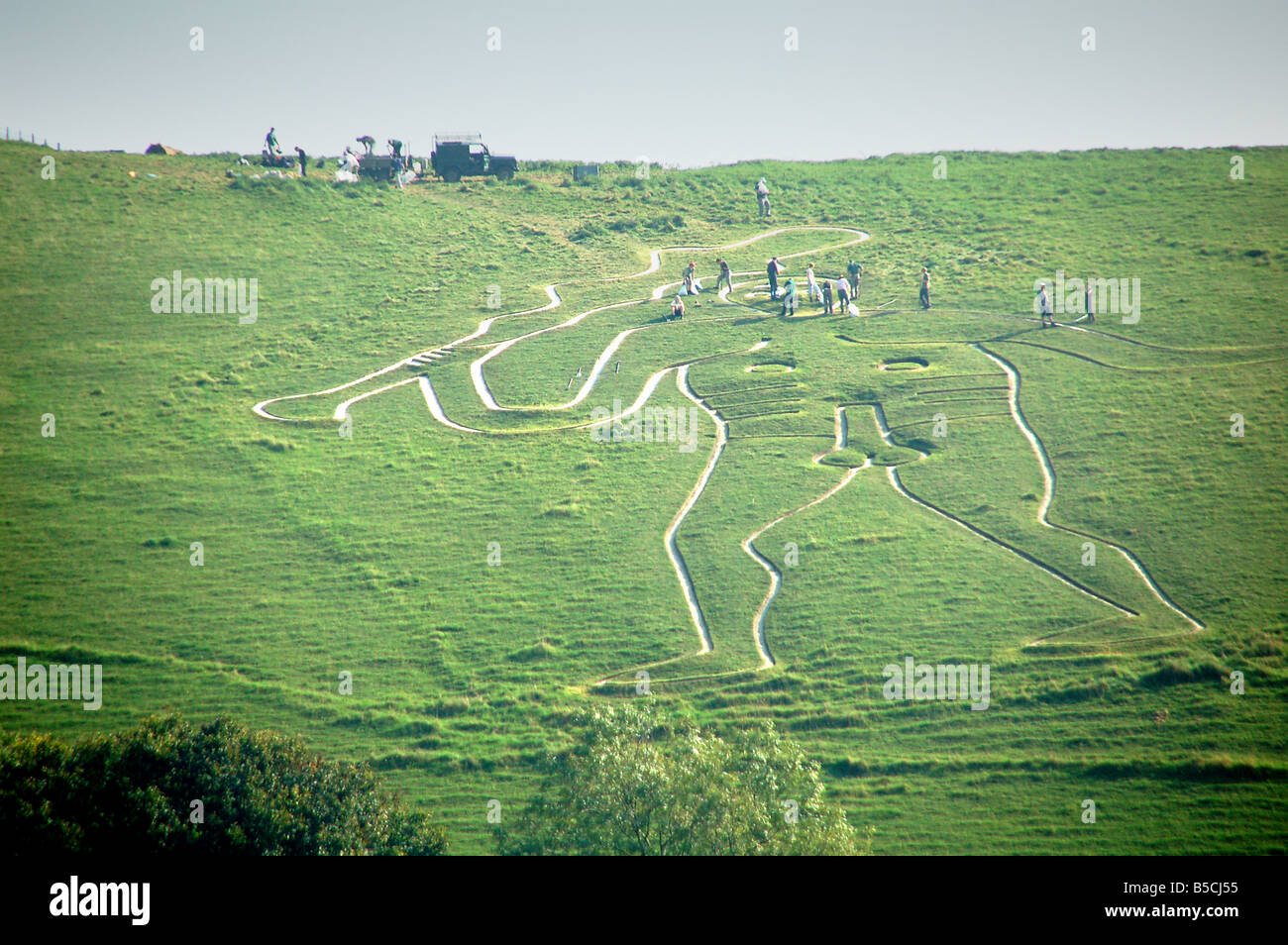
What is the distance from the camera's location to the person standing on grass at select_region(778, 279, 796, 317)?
69.9 m

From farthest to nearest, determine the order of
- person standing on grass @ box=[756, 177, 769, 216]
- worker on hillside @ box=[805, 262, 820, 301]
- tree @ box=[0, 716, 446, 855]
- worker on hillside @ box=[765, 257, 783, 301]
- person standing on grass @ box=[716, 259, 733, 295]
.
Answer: person standing on grass @ box=[756, 177, 769, 216] → person standing on grass @ box=[716, 259, 733, 295] → worker on hillside @ box=[765, 257, 783, 301] → worker on hillside @ box=[805, 262, 820, 301] → tree @ box=[0, 716, 446, 855]

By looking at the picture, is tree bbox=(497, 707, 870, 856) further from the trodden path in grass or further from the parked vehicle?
the parked vehicle

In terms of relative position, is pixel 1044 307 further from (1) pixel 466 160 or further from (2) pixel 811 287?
(1) pixel 466 160

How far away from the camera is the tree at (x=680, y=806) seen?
2641cm

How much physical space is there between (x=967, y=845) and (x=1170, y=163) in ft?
293

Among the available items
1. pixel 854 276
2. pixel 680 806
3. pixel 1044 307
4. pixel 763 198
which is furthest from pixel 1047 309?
pixel 680 806

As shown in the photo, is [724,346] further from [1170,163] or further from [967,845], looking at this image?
[1170,163]

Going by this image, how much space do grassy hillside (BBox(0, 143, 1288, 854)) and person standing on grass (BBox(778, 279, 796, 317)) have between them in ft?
4.98

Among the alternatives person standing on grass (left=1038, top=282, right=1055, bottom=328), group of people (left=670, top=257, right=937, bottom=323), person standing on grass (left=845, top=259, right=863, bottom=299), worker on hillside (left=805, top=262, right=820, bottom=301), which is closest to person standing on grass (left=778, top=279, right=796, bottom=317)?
group of people (left=670, top=257, right=937, bottom=323)

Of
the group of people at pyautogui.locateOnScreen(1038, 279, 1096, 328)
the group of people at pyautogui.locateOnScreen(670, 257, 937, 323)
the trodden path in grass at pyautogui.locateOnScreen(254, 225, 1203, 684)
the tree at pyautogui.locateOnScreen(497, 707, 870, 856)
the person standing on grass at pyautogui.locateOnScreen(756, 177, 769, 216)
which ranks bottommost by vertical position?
the tree at pyautogui.locateOnScreen(497, 707, 870, 856)

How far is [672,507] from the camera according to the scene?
50188mm

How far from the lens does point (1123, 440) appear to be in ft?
171

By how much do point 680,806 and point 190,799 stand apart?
11945 mm
